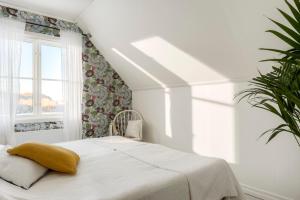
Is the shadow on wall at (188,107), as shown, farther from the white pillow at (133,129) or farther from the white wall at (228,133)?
the white pillow at (133,129)

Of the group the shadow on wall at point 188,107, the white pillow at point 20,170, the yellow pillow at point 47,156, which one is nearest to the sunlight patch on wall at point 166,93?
the shadow on wall at point 188,107

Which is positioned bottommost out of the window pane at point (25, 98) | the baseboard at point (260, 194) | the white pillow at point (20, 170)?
the baseboard at point (260, 194)

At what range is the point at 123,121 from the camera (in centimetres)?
407

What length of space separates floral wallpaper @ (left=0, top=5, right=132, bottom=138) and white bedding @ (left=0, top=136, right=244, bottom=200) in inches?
70.9

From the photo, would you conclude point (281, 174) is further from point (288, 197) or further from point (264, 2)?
point (264, 2)

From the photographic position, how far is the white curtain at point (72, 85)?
336 cm

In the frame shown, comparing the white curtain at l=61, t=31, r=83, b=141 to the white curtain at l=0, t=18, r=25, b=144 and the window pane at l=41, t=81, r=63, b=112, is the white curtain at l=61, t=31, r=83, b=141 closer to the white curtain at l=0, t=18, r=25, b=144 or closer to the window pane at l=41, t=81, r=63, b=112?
the window pane at l=41, t=81, r=63, b=112

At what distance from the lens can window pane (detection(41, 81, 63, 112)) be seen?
11.1 feet

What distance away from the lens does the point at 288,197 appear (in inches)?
83.1

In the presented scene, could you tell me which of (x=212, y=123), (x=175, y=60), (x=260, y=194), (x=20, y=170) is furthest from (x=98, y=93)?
(x=260, y=194)

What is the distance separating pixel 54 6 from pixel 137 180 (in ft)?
9.32

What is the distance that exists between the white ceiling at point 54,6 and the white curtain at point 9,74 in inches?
10.3

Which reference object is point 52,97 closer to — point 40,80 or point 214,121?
point 40,80

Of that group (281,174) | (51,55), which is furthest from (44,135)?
(281,174)
